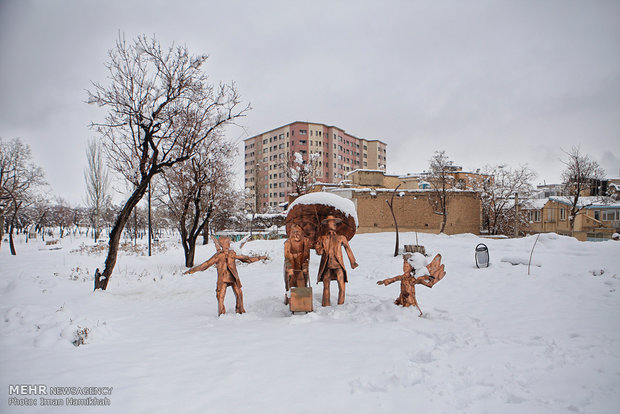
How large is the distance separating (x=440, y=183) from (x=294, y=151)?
1544 inches

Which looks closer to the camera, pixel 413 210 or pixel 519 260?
pixel 519 260

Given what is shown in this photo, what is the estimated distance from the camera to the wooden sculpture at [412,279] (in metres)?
6.09

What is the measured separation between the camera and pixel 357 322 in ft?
19.1

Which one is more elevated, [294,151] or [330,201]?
[294,151]

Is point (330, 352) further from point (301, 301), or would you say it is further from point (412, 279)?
point (412, 279)

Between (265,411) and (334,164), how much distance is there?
6631 cm

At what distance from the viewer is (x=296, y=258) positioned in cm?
726

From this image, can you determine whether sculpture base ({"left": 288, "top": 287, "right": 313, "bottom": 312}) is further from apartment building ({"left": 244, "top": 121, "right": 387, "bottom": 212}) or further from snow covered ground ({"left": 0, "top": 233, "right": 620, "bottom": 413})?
apartment building ({"left": 244, "top": 121, "right": 387, "bottom": 212})

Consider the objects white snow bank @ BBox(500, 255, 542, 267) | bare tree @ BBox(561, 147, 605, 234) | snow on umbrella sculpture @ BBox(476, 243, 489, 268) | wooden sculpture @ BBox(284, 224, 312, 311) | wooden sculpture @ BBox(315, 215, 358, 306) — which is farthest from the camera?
bare tree @ BBox(561, 147, 605, 234)

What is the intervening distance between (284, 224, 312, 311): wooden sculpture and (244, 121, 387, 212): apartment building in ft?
175

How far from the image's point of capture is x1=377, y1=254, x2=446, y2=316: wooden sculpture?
609 centimetres

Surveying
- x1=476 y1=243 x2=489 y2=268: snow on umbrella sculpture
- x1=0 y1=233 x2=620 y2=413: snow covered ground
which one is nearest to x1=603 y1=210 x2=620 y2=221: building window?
x1=476 y1=243 x2=489 y2=268: snow on umbrella sculpture

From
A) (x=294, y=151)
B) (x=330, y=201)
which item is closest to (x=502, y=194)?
(x=330, y=201)

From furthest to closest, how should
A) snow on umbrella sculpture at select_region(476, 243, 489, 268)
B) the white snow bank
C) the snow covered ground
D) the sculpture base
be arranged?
snow on umbrella sculpture at select_region(476, 243, 489, 268)
the white snow bank
the sculpture base
the snow covered ground
